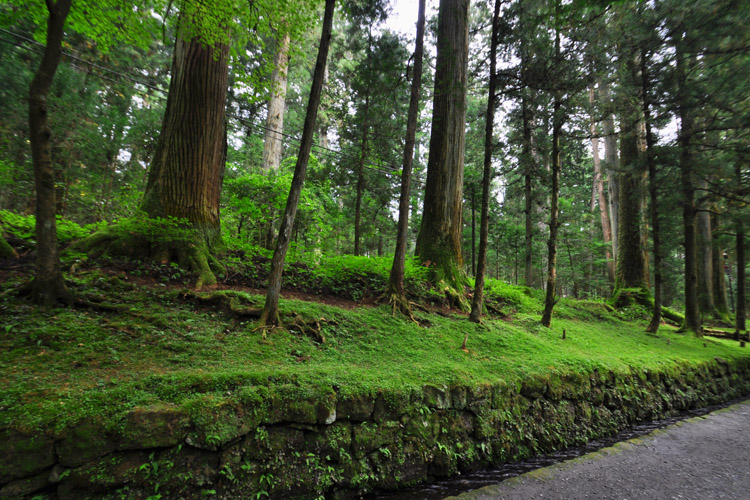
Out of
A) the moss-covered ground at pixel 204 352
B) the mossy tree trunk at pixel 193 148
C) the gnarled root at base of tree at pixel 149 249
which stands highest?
the mossy tree trunk at pixel 193 148

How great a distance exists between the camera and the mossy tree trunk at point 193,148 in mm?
5152

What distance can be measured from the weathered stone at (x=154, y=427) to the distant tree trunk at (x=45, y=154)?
206cm

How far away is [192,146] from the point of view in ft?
17.6

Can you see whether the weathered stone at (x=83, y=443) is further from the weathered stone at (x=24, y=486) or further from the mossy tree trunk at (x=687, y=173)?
the mossy tree trunk at (x=687, y=173)

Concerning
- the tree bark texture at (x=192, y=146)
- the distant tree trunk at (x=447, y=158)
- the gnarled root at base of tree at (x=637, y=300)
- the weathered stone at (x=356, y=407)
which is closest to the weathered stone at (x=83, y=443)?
the weathered stone at (x=356, y=407)

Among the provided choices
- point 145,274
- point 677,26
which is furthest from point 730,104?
point 145,274

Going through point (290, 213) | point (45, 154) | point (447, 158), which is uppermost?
point (447, 158)

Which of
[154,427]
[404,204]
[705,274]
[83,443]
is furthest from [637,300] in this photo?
[83,443]

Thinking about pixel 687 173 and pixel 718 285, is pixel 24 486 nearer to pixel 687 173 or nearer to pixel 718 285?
pixel 687 173

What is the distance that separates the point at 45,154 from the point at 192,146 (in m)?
2.64

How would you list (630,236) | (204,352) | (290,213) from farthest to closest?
(630,236), (290,213), (204,352)

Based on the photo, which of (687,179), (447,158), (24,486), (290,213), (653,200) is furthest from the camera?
(653,200)

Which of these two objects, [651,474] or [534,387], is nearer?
[651,474]

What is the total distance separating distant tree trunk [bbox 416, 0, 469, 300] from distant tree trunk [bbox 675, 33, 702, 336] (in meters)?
6.10
